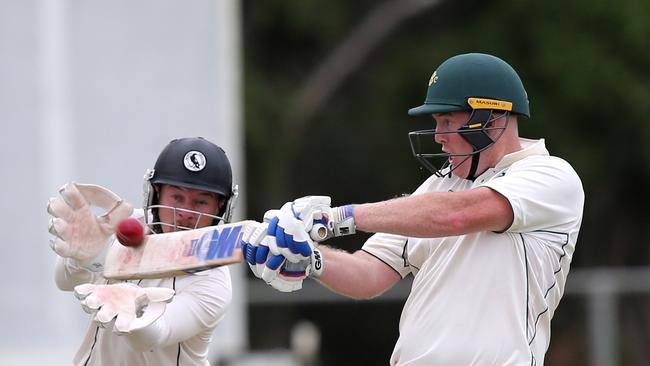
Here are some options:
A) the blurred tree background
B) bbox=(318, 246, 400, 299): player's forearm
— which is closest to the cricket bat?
bbox=(318, 246, 400, 299): player's forearm

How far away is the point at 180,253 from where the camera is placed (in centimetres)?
551

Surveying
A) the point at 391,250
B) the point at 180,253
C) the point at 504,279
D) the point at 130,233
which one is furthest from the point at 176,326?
the point at 504,279

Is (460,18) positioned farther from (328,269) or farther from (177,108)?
(328,269)

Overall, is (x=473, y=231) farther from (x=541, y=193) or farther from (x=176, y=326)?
(x=176, y=326)

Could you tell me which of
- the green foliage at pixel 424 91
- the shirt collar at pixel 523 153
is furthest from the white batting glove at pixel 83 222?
the green foliage at pixel 424 91

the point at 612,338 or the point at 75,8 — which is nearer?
the point at 75,8

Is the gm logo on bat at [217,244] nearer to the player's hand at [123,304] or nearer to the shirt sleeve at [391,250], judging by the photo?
the player's hand at [123,304]

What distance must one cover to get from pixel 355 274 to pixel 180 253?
0.83 m

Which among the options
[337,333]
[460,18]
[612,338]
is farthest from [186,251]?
[460,18]

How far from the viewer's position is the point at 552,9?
2217 cm

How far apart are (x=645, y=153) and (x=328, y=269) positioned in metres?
16.9

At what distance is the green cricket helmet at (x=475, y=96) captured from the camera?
5.56 m

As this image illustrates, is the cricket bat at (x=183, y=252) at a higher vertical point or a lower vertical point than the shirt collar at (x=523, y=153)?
lower

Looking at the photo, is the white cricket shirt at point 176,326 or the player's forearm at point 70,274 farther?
the player's forearm at point 70,274
